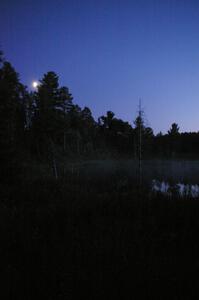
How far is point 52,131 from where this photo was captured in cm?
2186

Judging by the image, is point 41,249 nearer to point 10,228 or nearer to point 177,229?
point 10,228

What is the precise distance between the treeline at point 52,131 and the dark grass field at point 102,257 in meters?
7.23

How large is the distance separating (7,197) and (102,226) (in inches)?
313

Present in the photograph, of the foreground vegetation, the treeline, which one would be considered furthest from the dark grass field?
the treeline

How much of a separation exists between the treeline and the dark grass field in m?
7.23

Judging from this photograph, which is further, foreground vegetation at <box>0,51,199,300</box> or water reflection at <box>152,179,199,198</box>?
water reflection at <box>152,179,199,198</box>

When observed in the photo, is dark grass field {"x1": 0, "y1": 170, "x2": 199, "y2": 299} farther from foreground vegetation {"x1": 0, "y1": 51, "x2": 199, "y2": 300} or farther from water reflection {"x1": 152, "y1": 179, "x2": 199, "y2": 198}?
water reflection {"x1": 152, "y1": 179, "x2": 199, "y2": 198}

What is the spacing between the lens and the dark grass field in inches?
116

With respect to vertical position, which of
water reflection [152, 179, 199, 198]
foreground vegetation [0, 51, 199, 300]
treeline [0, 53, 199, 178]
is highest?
treeline [0, 53, 199, 178]

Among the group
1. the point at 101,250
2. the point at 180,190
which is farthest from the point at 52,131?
the point at 101,250

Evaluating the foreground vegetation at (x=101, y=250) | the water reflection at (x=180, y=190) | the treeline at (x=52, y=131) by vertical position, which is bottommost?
the water reflection at (x=180, y=190)

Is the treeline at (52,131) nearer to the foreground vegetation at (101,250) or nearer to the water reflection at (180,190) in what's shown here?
the foreground vegetation at (101,250)

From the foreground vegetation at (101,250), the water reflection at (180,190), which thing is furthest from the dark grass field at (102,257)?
the water reflection at (180,190)

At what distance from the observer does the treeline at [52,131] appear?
12.2 metres
